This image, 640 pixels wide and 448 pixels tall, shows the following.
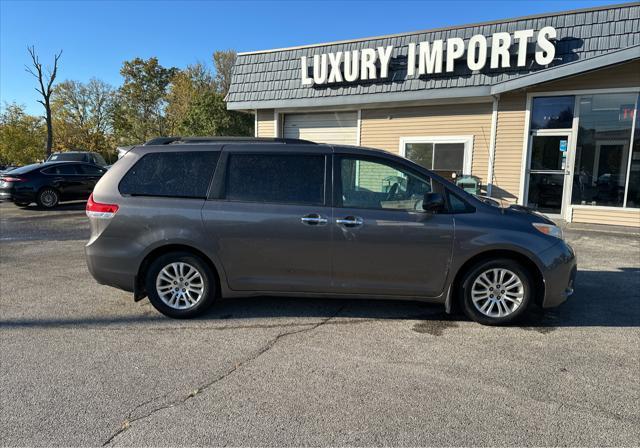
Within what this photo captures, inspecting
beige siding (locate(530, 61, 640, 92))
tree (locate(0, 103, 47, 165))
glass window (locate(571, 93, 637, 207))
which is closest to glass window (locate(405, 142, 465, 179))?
beige siding (locate(530, 61, 640, 92))

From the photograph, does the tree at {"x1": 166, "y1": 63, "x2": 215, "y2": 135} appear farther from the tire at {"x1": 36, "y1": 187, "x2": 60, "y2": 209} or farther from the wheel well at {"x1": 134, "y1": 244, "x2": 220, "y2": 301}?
the wheel well at {"x1": 134, "y1": 244, "x2": 220, "y2": 301}

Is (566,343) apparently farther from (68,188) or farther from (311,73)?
(68,188)

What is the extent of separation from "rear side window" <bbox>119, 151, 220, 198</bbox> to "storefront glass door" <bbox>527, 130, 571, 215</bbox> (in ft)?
30.7

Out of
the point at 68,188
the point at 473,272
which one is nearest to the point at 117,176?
the point at 473,272

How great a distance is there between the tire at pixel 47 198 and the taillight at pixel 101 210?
11.4m

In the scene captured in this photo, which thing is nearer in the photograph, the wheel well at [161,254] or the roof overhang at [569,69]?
the wheel well at [161,254]

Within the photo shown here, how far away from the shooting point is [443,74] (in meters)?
11.2

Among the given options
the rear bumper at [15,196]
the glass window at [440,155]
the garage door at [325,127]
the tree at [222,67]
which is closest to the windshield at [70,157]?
the rear bumper at [15,196]

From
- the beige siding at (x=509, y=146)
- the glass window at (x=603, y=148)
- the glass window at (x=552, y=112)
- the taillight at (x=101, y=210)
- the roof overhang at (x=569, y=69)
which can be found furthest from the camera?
the beige siding at (x=509, y=146)

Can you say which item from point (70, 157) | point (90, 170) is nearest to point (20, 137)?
Answer: point (70, 157)

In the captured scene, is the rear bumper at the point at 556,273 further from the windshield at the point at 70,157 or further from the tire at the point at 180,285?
the windshield at the point at 70,157

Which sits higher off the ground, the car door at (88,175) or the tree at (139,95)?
the tree at (139,95)

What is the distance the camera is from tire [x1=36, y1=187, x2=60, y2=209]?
13.8 m

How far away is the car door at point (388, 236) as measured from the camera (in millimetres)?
4195
